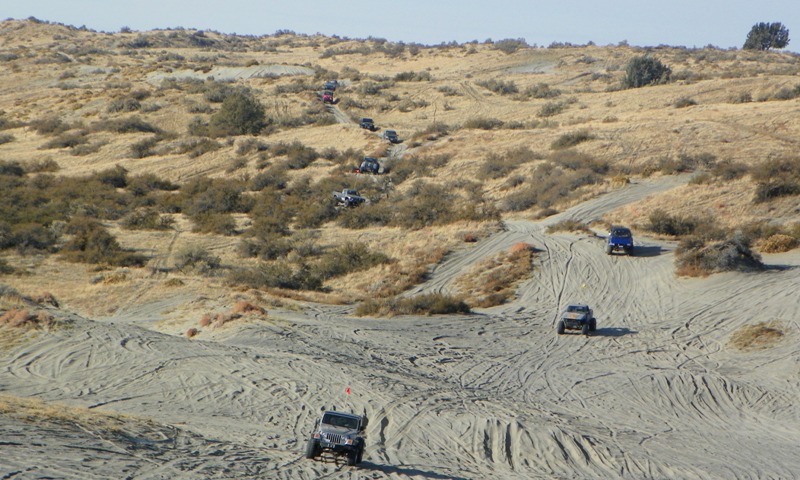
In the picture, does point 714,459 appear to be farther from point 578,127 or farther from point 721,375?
point 578,127

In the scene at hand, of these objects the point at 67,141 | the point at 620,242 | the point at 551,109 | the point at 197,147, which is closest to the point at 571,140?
the point at 551,109

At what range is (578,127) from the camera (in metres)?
73.5

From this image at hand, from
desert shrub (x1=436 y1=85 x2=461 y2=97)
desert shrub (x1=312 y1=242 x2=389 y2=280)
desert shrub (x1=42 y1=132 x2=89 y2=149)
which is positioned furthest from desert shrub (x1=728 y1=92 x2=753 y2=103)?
desert shrub (x1=42 y1=132 x2=89 y2=149)

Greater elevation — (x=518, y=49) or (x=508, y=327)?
(x=518, y=49)

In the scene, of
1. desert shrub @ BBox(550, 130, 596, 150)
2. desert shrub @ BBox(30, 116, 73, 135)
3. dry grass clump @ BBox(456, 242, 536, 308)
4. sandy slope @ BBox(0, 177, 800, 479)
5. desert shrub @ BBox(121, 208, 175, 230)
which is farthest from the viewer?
desert shrub @ BBox(30, 116, 73, 135)

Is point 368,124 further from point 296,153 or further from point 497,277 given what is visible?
point 497,277

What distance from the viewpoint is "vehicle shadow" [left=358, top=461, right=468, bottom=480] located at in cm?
1712

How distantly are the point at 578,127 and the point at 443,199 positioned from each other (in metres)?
22.2

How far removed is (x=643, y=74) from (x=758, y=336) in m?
67.3

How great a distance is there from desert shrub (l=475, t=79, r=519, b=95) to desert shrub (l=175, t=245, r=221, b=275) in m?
61.1

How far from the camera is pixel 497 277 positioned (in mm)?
41281

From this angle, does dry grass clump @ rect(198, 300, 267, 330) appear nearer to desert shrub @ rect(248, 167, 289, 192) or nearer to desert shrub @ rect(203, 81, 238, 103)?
desert shrub @ rect(248, 167, 289, 192)

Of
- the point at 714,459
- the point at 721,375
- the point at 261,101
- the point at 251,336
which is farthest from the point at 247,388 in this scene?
the point at 261,101

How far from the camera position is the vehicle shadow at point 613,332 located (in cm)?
3231
